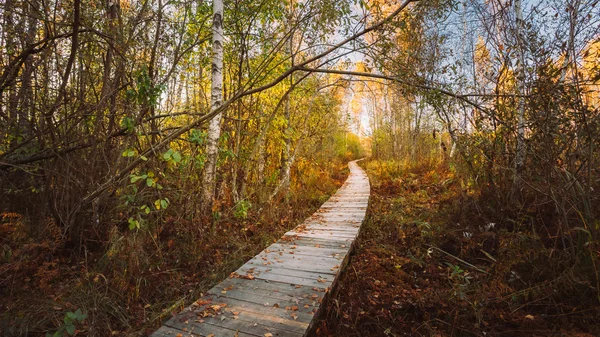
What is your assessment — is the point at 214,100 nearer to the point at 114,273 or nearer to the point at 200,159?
the point at 200,159

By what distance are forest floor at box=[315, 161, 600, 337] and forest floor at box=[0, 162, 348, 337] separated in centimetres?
187

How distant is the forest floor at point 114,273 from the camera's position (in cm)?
279

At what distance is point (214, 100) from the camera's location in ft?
15.9

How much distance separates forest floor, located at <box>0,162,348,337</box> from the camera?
279cm

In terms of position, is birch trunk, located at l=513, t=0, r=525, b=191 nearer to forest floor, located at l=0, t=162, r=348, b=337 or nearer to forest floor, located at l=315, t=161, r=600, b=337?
forest floor, located at l=315, t=161, r=600, b=337

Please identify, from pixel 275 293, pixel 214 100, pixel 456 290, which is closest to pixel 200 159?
pixel 214 100

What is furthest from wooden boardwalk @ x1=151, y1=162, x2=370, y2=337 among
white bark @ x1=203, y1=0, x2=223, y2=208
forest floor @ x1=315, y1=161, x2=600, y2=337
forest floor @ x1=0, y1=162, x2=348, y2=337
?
white bark @ x1=203, y1=0, x2=223, y2=208

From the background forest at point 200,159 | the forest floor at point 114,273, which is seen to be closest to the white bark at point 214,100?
the background forest at point 200,159

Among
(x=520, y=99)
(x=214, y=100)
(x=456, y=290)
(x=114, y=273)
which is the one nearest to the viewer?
(x=456, y=290)

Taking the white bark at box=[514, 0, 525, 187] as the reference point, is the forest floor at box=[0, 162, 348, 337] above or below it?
below

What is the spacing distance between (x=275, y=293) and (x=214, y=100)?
3.42 meters

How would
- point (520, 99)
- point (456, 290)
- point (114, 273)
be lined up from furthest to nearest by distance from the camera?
point (520, 99)
point (114, 273)
point (456, 290)

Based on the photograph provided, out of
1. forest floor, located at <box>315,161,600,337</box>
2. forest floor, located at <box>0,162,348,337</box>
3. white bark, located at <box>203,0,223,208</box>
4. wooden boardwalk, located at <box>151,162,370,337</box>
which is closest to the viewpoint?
wooden boardwalk, located at <box>151,162,370,337</box>

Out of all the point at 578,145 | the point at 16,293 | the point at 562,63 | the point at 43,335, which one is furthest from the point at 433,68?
the point at 16,293
